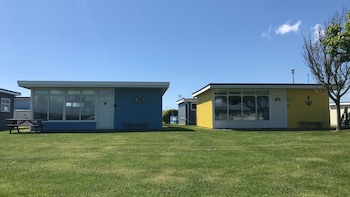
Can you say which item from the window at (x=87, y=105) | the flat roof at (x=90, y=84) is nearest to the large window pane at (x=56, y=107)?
the flat roof at (x=90, y=84)

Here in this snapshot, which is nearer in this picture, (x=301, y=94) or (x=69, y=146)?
(x=69, y=146)

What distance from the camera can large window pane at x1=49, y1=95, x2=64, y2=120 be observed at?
19.3 m

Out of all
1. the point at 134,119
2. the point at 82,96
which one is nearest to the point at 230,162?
the point at 134,119

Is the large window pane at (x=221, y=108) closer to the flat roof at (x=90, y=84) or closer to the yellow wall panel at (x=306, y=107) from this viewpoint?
the flat roof at (x=90, y=84)

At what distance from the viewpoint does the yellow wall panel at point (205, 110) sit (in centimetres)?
2127

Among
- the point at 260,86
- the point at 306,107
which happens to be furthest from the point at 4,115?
the point at 306,107

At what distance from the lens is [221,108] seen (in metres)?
20.5

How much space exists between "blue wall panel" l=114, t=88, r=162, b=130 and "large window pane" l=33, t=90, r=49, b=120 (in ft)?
13.5

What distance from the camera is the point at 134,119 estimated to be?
1967 centimetres

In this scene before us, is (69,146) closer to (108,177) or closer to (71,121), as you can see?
(108,177)

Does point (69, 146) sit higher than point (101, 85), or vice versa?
point (101, 85)

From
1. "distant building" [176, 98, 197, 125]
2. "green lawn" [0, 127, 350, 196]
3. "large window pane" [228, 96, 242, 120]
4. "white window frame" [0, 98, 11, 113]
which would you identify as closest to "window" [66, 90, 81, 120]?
"white window frame" [0, 98, 11, 113]

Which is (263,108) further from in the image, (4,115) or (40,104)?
(4,115)

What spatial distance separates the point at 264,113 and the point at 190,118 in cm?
1102
